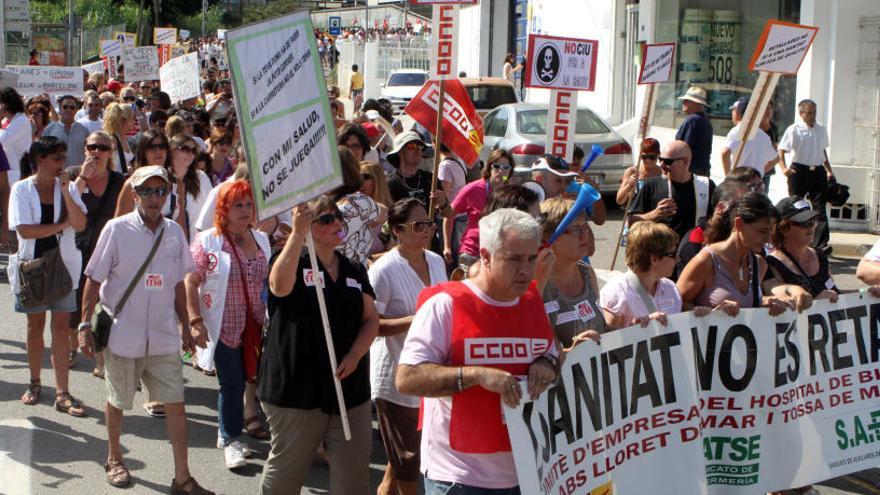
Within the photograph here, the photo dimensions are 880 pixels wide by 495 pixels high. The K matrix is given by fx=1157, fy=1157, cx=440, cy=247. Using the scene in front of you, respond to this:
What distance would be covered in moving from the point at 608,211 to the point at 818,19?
4.35 meters

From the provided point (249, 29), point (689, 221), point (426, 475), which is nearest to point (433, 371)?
point (426, 475)

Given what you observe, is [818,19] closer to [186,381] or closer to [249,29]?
[186,381]

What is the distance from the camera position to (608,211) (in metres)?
18.2

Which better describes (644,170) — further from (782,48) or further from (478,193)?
(478,193)

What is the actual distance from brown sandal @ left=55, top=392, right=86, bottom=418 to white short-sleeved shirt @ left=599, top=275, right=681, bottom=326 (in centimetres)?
391

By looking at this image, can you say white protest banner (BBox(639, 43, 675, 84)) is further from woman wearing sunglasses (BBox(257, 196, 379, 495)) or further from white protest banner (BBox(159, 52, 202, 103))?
woman wearing sunglasses (BBox(257, 196, 379, 495))

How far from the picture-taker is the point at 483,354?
4.13 meters

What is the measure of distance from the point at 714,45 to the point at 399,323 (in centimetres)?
1589

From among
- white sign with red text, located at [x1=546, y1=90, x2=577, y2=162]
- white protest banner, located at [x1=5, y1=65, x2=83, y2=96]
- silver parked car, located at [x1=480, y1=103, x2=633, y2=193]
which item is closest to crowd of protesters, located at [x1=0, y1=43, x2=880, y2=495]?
white sign with red text, located at [x1=546, y1=90, x2=577, y2=162]

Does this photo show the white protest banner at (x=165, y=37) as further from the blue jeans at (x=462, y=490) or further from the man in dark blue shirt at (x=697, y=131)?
the blue jeans at (x=462, y=490)

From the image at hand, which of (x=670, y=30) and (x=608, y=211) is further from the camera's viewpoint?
(x=670, y=30)

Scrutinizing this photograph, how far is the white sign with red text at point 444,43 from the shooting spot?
9.48 metres

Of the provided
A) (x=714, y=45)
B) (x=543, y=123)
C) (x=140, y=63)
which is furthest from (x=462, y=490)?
(x=140, y=63)

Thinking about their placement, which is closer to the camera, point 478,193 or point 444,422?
point 444,422
